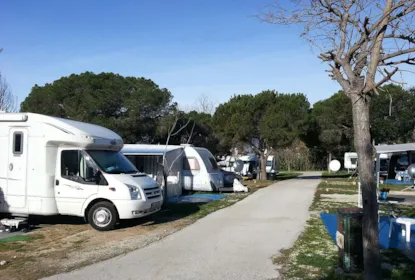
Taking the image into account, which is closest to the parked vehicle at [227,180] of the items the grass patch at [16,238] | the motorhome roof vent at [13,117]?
the motorhome roof vent at [13,117]

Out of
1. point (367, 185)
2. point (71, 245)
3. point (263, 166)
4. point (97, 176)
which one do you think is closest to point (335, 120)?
point (263, 166)

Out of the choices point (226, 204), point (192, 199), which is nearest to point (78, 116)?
point (192, 199)

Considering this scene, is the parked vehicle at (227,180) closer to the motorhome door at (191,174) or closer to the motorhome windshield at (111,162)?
the motorhome door at (191,174)

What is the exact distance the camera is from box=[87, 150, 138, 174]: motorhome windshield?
10602 mm

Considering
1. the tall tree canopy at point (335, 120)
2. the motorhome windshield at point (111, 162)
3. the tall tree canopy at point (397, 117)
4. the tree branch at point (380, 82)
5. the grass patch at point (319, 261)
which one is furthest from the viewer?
the tall tree canopy at point (397, 117)

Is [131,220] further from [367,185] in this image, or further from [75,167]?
[367,185]

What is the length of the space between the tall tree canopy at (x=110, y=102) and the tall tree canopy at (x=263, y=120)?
15.0 ft

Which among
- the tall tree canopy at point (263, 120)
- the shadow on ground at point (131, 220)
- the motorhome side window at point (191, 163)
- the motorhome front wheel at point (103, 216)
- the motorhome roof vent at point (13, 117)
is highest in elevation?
the tall tree canopy at point (263, 120)

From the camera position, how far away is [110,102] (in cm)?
2925

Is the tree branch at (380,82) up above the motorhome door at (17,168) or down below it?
above

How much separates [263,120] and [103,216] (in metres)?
20.4

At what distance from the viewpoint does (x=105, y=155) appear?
11086 mm

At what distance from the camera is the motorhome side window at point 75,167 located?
1044cm

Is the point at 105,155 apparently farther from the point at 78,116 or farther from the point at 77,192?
the point at 78,116
